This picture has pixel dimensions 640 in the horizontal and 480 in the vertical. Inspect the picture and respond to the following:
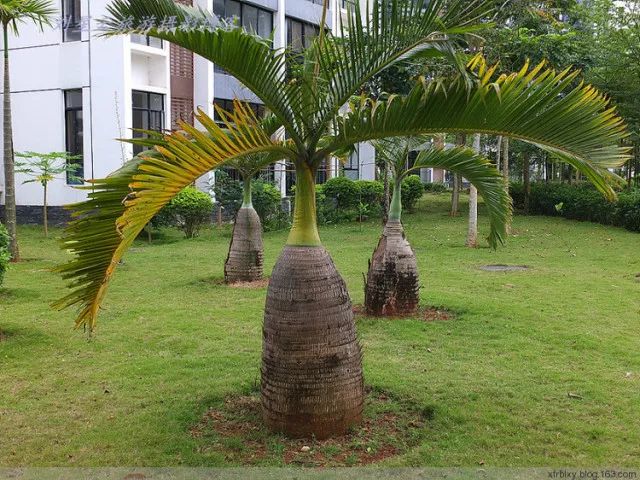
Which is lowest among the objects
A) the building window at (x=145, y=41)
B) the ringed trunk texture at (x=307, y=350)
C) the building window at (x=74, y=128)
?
the ringed trunk texture at (x=307, y=350)

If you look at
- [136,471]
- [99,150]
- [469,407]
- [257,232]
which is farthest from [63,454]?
[99,150]

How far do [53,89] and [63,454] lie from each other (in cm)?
1590

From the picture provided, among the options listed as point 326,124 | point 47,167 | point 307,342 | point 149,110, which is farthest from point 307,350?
point 149,110

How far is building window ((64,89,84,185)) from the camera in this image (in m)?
17.7

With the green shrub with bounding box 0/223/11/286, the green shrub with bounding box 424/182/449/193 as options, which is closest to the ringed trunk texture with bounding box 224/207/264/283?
the green shrub with bounding box 0/223/11/286

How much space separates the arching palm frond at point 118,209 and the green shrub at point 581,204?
51.1 ft

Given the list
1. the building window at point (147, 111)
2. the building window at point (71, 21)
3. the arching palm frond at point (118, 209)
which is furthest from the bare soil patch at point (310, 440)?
the building window at point (71, 21)

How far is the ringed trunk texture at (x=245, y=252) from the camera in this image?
980 centimetres

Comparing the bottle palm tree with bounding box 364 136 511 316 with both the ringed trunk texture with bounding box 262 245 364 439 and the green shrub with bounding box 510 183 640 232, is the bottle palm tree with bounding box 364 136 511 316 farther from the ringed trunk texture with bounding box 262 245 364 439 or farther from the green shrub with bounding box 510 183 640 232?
the green shrub with bounding box 510 183 640 232

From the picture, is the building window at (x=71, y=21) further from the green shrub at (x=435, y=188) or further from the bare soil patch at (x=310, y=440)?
the green shrub at (x=435, y=188)

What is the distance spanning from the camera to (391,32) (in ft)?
12.3

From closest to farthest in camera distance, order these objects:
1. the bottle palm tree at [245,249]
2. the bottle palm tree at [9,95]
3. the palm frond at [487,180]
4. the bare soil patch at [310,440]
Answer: the bare soil patch at [310,440]
the palm frond at [487,180]
the bottle palm tree at [245,249]
the bottle palm tree at [9,95]

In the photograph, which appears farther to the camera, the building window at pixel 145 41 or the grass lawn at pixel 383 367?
the building window at pixel 145 41

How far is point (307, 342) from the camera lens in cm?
393
